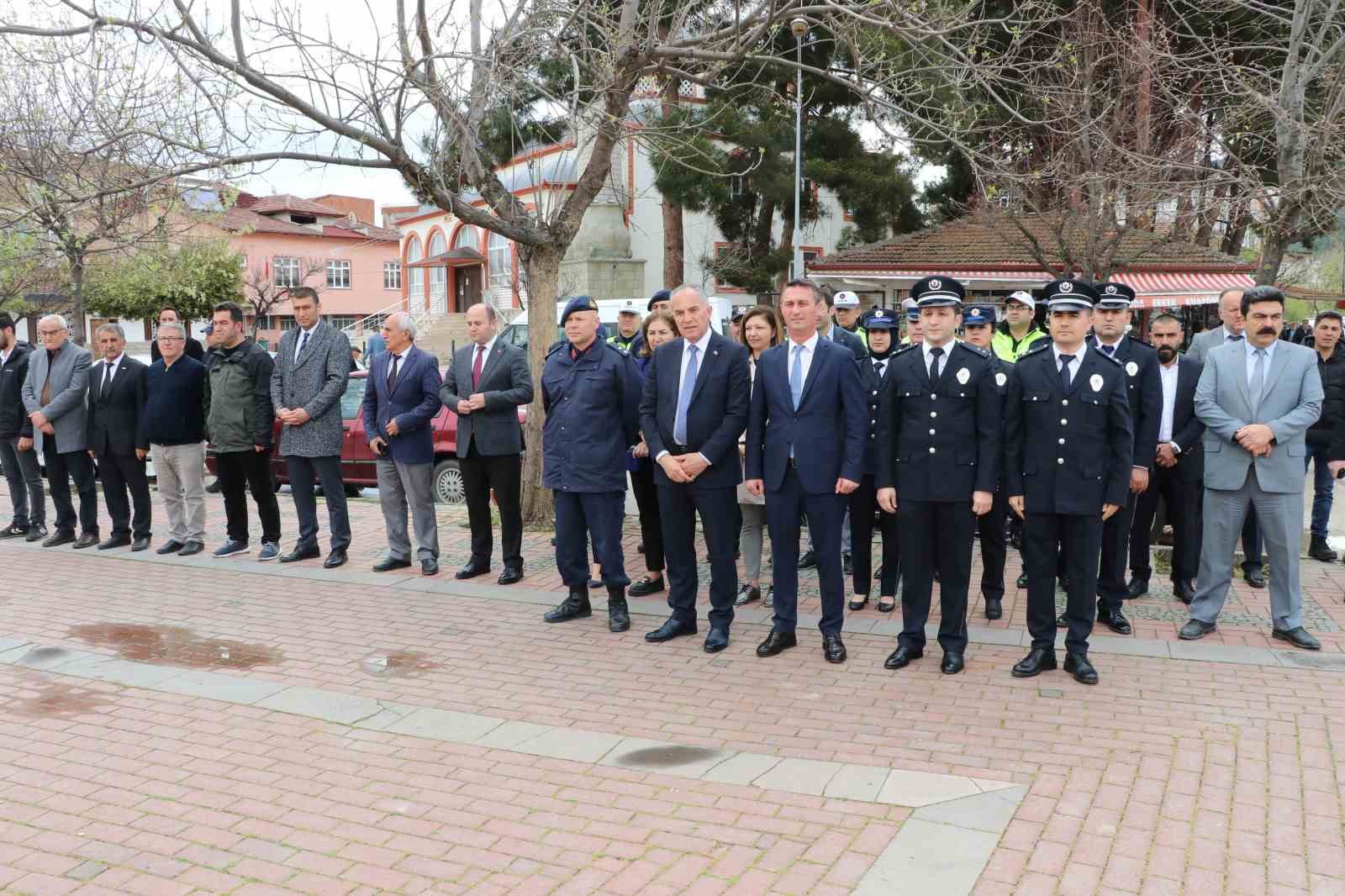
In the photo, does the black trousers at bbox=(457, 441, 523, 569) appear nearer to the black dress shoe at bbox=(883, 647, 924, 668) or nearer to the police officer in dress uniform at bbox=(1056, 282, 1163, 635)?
the black dress shoe at bbox=(883, 647, 924, 668)

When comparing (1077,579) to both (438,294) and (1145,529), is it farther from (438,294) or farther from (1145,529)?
(438,294)

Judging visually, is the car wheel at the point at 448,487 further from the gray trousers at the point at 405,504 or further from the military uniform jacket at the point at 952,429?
the military uniform jacket at the point at 952,429

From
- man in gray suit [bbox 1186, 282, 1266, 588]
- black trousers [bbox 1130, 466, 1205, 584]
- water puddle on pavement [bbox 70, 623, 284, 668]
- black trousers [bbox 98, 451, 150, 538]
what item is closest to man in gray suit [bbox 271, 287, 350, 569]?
black trousers [bbox 98, 451, 150, 538]

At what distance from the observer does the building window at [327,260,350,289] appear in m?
60.0

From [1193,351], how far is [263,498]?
25.0ft

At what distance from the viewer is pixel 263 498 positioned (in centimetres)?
907

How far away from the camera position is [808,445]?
6.03 metres

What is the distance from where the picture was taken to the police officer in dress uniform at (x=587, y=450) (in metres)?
6.85

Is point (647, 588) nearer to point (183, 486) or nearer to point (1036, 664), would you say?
point (1036, 664)

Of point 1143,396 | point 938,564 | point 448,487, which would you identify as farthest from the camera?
point 448,487

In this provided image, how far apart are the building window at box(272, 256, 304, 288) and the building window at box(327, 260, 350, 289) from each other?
296 cm

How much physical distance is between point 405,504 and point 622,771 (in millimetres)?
4786

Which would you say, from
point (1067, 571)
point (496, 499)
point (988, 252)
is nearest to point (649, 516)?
point (496, 499)

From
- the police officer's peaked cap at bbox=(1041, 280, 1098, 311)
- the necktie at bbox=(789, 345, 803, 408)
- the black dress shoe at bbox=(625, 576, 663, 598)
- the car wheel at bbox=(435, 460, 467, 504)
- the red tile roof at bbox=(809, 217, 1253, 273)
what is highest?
the red tile roof at bbox=(809, 217, 1253, 273)
